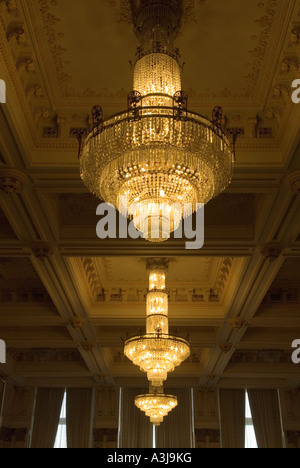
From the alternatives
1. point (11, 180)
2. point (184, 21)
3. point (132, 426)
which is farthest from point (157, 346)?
point (132, 426)

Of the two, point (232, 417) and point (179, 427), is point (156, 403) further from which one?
point (232, 417)

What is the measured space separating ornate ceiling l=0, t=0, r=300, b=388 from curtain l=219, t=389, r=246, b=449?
106 inches

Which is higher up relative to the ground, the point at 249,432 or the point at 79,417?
the point at 79,417

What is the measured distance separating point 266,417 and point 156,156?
43.3ft

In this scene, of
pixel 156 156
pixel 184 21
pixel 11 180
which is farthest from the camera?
pixel 11 180

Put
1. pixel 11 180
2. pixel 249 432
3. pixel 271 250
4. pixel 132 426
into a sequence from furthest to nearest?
pixel 249 432
pixel 132 426
pixel 271 250
pixel 11 180

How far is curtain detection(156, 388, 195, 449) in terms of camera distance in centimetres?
1416

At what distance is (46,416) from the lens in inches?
576

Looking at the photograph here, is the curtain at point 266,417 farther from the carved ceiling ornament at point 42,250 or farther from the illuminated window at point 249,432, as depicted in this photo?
the carved ceiling ornament at point 42,250

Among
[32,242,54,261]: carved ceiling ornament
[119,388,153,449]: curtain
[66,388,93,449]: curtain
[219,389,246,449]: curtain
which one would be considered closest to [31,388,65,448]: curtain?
[66,388,93,449]: curtain

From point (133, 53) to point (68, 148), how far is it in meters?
1.33

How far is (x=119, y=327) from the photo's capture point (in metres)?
10.7

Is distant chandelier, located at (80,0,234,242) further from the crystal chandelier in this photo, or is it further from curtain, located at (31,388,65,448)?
curtain, located at (31,388,65,448)

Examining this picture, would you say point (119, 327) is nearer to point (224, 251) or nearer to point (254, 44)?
point (224, 251)
